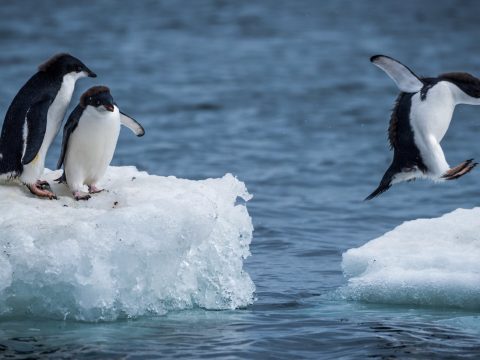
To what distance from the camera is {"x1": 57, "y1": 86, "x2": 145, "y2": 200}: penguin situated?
6109 mm

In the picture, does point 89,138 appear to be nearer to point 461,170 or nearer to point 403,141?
point 403,141

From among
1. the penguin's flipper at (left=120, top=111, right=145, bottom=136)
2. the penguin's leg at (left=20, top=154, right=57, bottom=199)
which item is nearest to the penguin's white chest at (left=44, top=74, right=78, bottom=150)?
the penguin's leg at (left=20, top=154, right=57, bottom=199)

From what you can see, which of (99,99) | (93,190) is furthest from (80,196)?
(99,99)

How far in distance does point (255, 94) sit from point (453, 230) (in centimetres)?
1162

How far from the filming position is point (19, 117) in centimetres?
614

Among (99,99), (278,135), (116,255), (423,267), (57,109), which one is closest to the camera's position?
(116,255)

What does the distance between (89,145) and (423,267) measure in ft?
6.57

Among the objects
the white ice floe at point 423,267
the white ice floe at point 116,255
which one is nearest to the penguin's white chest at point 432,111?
the white ice floe at point 423,267

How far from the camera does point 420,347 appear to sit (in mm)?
5613

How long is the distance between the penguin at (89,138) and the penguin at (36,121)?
0.40 feet

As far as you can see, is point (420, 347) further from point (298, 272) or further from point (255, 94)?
point (255, 94)

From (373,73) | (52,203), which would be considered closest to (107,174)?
(52,203)

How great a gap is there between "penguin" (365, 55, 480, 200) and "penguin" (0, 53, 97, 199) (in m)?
1.77

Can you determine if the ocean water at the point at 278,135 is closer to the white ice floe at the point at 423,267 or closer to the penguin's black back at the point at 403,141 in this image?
the white ice floe at the point at 423,267
